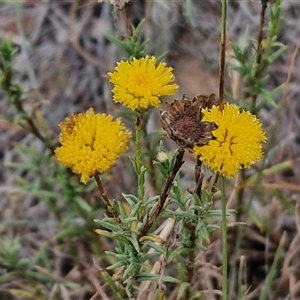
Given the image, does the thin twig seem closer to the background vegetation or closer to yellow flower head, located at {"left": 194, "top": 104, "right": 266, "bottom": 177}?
yellow flower head, located at {"left": 194, "top": 104, "right": 266, "bottom": 177}

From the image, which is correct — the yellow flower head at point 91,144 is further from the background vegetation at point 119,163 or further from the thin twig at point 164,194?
A: the background vegetation at point 119,163

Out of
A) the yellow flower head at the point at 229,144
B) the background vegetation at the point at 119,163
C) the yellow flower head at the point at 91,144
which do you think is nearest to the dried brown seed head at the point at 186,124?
the yellow flower head at the point at 229,144

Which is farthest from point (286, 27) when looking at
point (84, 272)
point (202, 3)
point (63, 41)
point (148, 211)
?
point (148, 211)

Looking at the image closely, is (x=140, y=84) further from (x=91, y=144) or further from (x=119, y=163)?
(x=119, y=163)

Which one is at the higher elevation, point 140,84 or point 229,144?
point 140,84

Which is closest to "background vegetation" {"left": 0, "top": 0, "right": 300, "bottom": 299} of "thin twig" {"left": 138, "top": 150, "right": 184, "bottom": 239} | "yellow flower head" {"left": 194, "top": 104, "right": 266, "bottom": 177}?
"thin twig" {"left": 138, "top": 150, "right": 184, "bottom": 239}

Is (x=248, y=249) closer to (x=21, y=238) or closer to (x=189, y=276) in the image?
(x=189, y=276)

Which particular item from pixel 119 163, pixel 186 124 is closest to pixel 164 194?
pixel 186 124

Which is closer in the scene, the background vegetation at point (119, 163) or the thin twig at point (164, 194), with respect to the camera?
the thin twig at point (164, 194)
